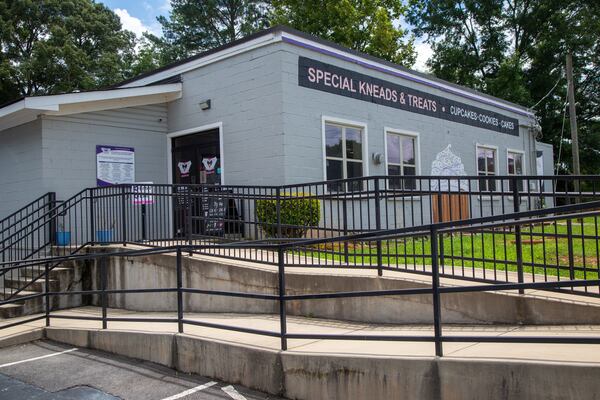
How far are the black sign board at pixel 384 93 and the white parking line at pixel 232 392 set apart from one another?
7802mm

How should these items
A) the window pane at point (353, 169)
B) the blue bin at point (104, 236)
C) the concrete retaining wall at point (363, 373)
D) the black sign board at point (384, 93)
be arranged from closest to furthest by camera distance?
1. the concrete retaining wall at point (363, 373)
2. the blue bin at point (104, 236)
3. the black sign board at point (384, 93)
4. the window pane at point (353, 169)

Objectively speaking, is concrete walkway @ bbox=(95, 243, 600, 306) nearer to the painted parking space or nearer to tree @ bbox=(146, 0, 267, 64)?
the painted parking space

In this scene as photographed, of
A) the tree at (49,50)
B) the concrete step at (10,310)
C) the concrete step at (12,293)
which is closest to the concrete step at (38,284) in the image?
the concrete step at (12,293)

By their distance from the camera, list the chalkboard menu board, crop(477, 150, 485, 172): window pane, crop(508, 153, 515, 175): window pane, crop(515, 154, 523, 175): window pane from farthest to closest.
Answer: crop(515, 154, 523, 175): window pane → crop(508, 153, 515, 175): window pane → crop(477, 150, 485, 172): window pane → the chalkboard menu board

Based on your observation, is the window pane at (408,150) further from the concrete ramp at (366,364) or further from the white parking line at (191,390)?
the white parking line at (191,390)

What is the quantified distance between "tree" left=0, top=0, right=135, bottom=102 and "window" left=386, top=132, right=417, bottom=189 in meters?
20.7

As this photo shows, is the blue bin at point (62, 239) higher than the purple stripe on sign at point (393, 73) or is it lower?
lower

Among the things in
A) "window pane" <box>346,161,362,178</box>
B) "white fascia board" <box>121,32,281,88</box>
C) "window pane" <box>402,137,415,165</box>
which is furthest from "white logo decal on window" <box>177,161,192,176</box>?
"window pane" <box>402,137,415,165</box>

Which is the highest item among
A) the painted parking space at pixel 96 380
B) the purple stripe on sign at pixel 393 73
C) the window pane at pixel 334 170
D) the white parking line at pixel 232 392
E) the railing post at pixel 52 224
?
the purple stripe on sign at pixel 393 73

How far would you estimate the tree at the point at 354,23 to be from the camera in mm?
30156

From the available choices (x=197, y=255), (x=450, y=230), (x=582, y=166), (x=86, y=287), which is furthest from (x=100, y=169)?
(x=582, y=166)

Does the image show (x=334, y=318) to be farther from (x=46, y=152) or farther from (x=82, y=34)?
(x=82, y=34)

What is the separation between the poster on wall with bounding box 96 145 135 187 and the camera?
12.2 meters

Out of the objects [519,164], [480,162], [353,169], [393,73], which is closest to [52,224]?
[353,169]
